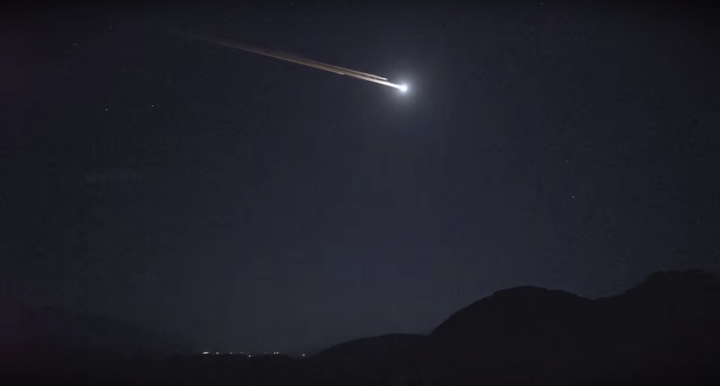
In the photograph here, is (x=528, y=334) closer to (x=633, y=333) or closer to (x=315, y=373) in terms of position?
(x=633, y=333)

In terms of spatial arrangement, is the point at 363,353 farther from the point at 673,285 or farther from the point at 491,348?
the point at 673,285

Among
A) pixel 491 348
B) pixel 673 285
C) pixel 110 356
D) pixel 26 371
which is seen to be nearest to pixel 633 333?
pixel 673 285

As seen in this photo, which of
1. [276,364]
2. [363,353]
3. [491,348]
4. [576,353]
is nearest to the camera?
[276,364]

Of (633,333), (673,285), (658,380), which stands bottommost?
(658,380)

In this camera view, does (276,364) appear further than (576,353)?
No

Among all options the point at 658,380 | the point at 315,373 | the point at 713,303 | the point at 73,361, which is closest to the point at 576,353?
the point at 658,380

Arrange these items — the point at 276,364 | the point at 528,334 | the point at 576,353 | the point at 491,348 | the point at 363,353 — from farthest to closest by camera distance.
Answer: the point at 528,334
the point at 491,348
the point at 576,353
the point at 363,353
the point at 276,364

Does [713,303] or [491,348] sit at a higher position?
[713,303]
